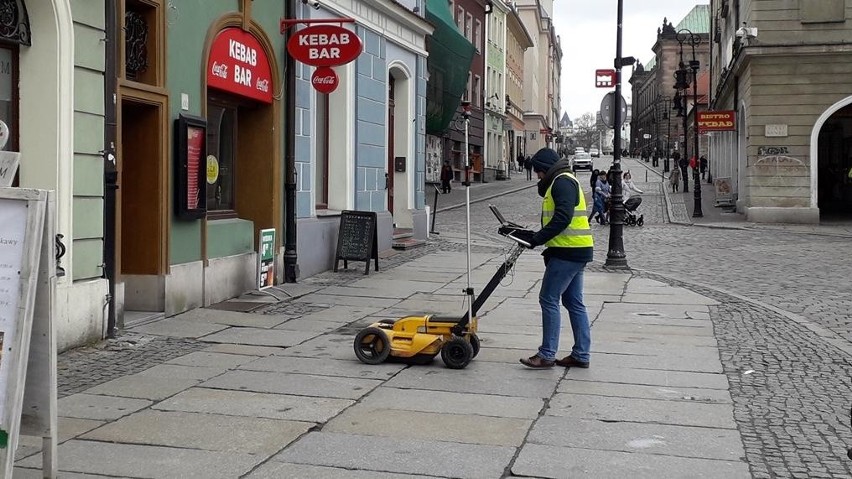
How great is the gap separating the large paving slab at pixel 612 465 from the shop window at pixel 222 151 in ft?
25.2

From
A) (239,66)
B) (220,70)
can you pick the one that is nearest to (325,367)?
(220,70)

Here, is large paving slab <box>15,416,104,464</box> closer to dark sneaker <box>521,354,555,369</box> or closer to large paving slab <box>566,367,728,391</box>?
dark sneaker <box>521,354,555,369</box>

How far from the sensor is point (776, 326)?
10.8 metres

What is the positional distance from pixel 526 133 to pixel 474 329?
7927 centimetres

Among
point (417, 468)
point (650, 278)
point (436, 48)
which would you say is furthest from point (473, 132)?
point (417, 468)

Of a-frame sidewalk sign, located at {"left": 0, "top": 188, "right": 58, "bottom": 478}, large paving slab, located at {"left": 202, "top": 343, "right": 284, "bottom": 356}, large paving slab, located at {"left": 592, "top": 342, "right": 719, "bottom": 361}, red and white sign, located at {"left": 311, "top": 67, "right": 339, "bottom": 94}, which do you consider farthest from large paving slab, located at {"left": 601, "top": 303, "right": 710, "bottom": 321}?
a-frame sidewalk sign, located at {"left": 0, "top": 188, "right": 58, "bottom": 478}

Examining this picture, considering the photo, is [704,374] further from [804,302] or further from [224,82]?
[224,82]

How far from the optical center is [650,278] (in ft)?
52.1

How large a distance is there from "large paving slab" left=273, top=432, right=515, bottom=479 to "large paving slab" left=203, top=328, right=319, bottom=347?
335cm

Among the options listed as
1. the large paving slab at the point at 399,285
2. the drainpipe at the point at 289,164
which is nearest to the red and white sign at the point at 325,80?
the drainpipe at the point at 289,164

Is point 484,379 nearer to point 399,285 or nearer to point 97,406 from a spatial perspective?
point 97,406

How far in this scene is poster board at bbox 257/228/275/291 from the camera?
11922mm

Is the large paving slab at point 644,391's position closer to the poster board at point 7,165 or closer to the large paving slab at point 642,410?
the large paving slab at point 642,410

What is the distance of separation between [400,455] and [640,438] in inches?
59.5
